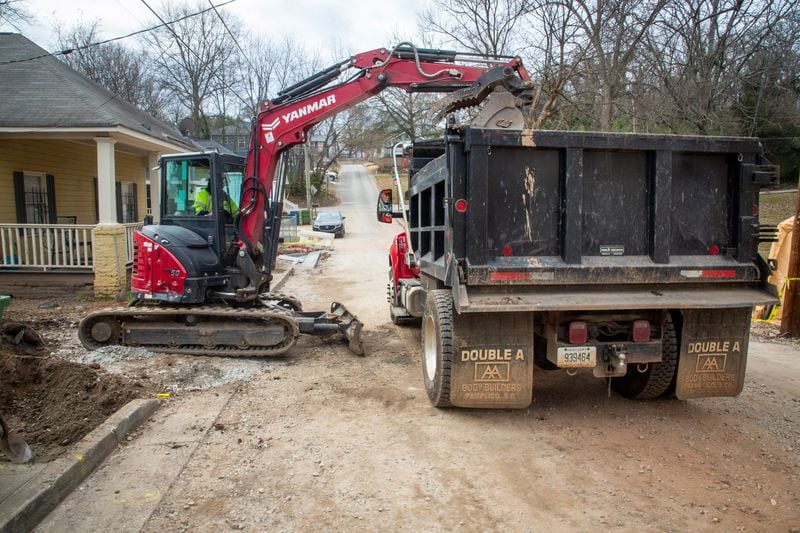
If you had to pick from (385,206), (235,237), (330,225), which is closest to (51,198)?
(235,237)

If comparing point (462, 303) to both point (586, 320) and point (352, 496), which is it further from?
point (352, 496)

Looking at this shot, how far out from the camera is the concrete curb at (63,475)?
11.0 ft

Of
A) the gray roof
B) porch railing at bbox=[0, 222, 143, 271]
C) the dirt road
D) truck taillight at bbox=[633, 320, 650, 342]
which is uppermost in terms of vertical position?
the gray roof

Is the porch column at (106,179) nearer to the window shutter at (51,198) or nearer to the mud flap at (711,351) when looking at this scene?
the window shutter at (51,198)

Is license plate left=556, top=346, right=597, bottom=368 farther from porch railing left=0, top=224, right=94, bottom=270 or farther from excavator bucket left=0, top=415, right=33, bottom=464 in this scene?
porch railing left=0, top=224, right=94, bottom=270

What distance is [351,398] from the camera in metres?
5.88

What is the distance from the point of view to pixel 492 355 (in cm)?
484

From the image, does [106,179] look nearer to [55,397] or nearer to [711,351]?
[55,397]

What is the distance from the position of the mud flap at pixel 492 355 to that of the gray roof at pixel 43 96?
9.45 m

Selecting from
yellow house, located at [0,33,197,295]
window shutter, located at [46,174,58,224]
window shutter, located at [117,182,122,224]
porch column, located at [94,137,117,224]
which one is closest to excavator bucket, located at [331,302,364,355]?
yellow house, located at [0,33,197,295]

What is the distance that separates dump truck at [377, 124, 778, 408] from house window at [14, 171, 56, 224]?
39.1 ft

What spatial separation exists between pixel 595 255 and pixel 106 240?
10062 mm

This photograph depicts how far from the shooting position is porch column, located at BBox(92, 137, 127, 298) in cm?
1148

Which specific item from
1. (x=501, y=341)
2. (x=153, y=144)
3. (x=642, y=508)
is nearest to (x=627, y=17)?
(x=153, y=144)
